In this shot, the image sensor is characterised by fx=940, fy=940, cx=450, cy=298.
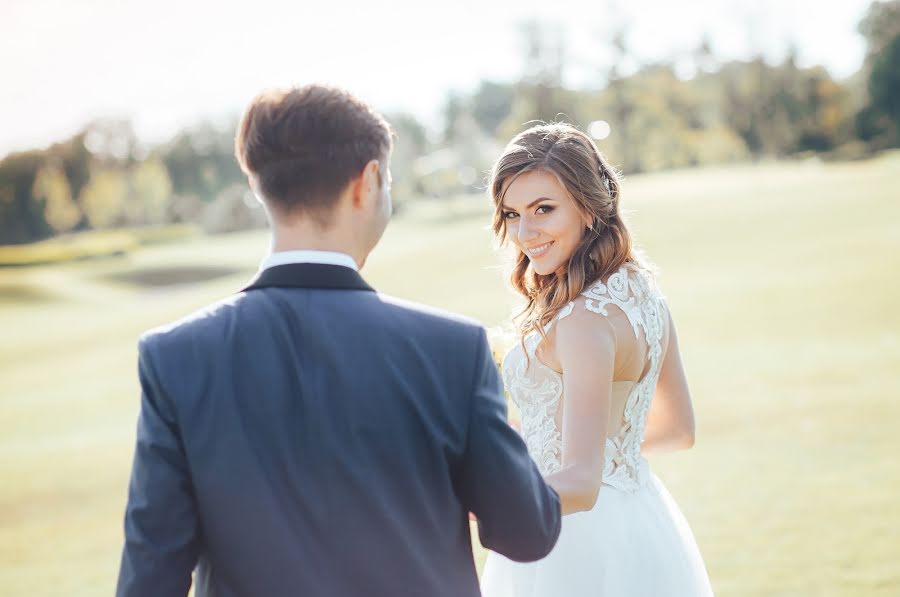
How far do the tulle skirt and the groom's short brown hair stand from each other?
1763mm

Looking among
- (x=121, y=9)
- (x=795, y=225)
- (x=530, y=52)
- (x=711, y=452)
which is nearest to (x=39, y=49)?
(x=121, y=9)

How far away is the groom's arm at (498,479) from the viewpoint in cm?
203

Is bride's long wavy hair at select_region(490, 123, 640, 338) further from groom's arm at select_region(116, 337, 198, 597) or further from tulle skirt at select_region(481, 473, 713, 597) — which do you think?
groom's arm at select_region(116, 337, 198, 597)

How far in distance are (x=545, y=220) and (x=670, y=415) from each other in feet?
2.96

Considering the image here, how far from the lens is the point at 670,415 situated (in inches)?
141

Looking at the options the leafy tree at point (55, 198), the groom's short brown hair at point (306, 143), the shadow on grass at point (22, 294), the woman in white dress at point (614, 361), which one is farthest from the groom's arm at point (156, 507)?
the leafy tree at point (55, 198)

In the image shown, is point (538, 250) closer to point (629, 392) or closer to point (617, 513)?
point (629, 392)

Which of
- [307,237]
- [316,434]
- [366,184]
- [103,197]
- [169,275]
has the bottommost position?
[169,275]

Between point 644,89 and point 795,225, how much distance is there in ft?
135

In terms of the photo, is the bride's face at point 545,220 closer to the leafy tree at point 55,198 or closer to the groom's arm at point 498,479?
the groom's arm at point 498,479

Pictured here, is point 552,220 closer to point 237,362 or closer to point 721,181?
point 237,362

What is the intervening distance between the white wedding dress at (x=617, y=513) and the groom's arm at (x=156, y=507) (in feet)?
5.09

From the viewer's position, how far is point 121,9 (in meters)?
83.6

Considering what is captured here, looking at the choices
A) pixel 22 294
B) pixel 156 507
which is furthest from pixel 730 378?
pixel 22 294
